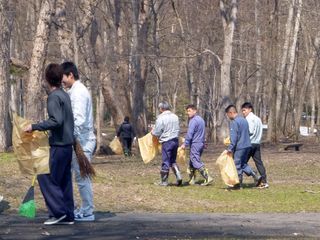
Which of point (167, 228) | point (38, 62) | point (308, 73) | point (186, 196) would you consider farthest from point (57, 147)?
point (308, 73)

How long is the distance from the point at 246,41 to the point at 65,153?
161 feet

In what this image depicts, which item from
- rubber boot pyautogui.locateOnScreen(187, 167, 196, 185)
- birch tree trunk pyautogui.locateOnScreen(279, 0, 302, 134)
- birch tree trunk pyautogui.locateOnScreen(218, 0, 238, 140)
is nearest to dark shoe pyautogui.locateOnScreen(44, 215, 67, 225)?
rubber boot pyautogui.locateOnScreen(187, 167, 196, 185)

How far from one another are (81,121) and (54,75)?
0.69 meters

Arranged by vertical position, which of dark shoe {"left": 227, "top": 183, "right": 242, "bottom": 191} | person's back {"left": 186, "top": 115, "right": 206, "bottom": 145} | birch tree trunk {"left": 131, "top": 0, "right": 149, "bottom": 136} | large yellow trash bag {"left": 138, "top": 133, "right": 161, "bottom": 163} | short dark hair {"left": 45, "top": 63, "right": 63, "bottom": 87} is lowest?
dark shoe {"left": 227, "top": 183, "right": 242, "bottom": 191}

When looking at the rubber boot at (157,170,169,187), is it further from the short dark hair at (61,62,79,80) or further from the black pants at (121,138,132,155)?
the black pants at (121,138,132,155)

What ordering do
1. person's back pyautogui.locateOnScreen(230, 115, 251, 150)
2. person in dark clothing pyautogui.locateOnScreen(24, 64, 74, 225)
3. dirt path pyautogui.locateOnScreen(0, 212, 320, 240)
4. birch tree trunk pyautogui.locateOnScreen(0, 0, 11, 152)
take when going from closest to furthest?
dirt path pyautogui.locateOnScreen(0, 212, 320, 240) → person in dark clothing pyautogui.locateOnScreen(24, 64, 74, 225) → person's back pyautogui.locateOnScreen(230, 115, 251, 150) → birch tree trunk pyautogui.locateOnScreen(0, 0, 11, 152)

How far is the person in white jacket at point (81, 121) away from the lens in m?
12.6

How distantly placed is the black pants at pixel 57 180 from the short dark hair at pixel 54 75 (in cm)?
80

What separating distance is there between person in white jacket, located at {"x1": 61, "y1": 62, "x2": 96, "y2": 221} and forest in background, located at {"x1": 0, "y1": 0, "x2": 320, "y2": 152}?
14.0m

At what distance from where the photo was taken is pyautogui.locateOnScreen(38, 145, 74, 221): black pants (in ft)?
40.1

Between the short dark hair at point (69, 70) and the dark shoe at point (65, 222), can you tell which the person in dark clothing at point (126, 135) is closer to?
the short dark hair at point (69, 70)

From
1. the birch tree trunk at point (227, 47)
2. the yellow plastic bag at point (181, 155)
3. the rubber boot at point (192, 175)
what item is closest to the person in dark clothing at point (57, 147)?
the rubber boot at point (192, 175)

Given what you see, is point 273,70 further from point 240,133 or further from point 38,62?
point 240,133

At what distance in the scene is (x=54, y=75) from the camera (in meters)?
12.4
